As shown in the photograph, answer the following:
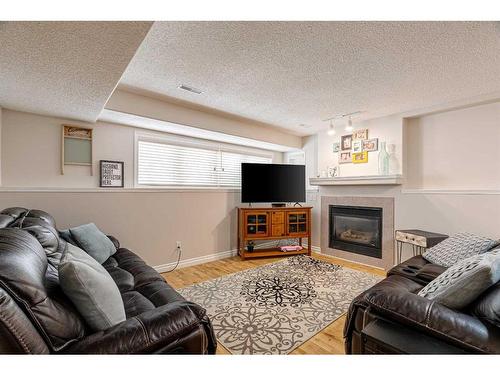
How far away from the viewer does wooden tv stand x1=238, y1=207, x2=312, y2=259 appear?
4105mm

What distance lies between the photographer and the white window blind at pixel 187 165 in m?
3.61

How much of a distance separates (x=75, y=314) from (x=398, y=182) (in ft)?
12.5

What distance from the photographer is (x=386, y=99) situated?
3039 millimetres

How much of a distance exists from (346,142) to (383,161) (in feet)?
2.53

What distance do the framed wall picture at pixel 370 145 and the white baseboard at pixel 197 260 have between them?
2.80m

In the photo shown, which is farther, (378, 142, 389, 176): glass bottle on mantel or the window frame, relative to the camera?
(378, 142, 389, 176): glass bottle on mantel

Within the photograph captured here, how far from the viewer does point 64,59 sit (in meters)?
1.57

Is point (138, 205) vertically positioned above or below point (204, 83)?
below

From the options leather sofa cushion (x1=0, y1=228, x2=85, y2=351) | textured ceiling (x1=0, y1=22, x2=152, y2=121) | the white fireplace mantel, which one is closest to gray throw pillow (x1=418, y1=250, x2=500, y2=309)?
leather sofa cushion (x1=0, y1=228, x2=85, y2=351)

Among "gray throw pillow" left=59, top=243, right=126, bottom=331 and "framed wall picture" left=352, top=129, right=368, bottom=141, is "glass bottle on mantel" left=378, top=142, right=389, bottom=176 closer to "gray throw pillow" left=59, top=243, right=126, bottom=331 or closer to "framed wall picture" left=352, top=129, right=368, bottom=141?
"framed wall picture" left=352, top=129, right=368, bottom=141

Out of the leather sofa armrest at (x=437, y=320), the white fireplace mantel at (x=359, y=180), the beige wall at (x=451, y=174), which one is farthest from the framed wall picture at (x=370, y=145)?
the leather sofa armrest at (x=437, y=320)

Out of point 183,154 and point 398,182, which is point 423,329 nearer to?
point 398,182

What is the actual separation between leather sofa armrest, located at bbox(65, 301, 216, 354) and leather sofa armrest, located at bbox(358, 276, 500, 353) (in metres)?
0.86
